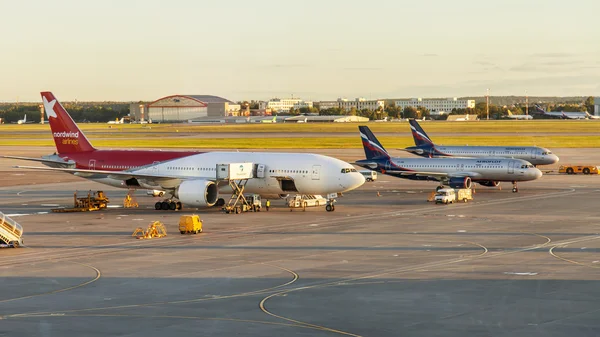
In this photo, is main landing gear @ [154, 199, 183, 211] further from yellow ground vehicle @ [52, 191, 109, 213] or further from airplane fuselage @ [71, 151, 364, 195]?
yellow ground vehicle @ [52, 191, 109, 213]

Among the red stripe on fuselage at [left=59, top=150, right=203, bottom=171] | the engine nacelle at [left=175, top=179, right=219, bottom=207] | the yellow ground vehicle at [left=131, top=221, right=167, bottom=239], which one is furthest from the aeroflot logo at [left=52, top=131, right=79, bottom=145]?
the yellow ground vehicle at [left=131, top=221, right=167, bottom=239]

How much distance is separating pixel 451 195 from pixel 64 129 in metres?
31.7

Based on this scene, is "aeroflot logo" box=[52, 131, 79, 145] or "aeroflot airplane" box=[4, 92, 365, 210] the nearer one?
"aeroflot airplane" box=[4, 92, 365, 210]

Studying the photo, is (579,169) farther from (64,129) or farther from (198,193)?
(64,129)

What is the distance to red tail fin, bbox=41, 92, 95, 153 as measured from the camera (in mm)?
72062

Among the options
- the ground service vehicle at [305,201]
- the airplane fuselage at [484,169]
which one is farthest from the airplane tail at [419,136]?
the ground service vehicle at [305,201]

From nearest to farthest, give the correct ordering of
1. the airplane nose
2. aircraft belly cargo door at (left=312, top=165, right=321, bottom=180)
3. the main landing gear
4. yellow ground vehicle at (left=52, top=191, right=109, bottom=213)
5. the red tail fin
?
the airplane nose → aircraft belly cargo door at (left=312, top=165, right=321, bottom=180) → the main landing gear → yellow ground vehicle at (left=52, top=191, right=109, bottom=213) → the red tail fin

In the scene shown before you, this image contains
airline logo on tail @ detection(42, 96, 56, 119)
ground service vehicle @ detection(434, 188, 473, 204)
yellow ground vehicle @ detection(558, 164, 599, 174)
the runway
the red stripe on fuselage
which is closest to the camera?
the runway

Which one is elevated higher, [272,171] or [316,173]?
[272,171]

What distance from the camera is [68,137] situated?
7225cm

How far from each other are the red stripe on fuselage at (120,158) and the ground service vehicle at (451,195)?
19.8 metres

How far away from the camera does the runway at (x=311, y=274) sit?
94.3 feet

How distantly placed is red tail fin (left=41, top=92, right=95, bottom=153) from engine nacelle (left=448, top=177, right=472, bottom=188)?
104 feet

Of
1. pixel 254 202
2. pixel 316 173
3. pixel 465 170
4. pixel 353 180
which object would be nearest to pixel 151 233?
Result: pixel 254 202
